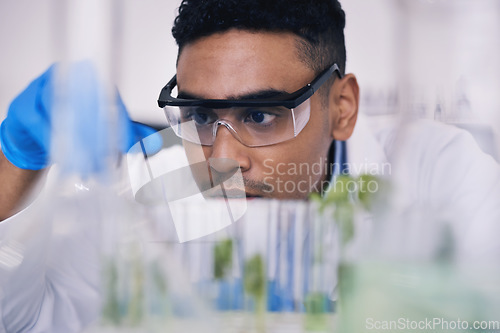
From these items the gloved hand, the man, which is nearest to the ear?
the man

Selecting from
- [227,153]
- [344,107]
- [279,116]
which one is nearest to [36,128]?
[227,153]

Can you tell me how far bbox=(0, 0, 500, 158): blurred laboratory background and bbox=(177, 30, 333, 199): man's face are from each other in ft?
0.39

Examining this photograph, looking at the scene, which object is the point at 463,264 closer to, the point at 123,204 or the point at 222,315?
the point at 222,315

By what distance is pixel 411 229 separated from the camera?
1.10 metres

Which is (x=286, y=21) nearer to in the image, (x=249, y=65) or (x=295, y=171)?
(x=249, y=65)

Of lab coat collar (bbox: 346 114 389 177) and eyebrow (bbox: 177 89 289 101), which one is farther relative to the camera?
lab coat collar (bbox: 346 114 389 177)

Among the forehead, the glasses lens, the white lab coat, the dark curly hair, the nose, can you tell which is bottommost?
the white lab coat

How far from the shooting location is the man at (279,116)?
102cm

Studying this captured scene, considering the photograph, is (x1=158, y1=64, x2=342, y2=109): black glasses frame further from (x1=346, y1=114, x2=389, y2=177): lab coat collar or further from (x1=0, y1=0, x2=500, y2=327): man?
(x1=346, y1=114, x2=389, y2=177): lab coat collar

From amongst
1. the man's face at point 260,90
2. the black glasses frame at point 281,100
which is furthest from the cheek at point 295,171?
the black glasses frame at point 281,100

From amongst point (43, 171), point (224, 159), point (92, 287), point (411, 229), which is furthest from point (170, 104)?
point (411, 229)

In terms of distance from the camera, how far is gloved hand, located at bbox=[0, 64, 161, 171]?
1141 mm

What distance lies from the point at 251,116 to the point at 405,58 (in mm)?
457

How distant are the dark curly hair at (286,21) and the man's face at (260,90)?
2cm
